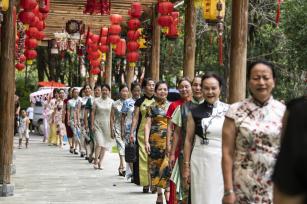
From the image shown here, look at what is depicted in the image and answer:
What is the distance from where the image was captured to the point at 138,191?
38.2 feet

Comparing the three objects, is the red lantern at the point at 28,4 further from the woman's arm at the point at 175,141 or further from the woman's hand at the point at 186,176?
the woman's hand at the point at 186,176

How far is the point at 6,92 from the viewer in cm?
1070

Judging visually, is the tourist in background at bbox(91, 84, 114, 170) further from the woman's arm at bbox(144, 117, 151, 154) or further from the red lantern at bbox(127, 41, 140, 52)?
the woman's arm at bbox(144, 117, 151, 154)

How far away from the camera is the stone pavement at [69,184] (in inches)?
416

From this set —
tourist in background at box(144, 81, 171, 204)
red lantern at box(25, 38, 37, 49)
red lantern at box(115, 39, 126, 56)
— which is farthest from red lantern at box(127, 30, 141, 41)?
tourist in background at box(144, 81, 171, 204)

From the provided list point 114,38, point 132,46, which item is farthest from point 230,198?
point 114,38

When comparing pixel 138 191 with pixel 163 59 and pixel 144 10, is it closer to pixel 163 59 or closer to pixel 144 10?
pixel 144 10

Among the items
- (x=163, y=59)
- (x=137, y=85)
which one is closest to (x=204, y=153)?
(x=137, y=85)

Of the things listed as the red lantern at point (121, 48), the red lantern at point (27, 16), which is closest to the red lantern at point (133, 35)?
the red lantern at point (121, 48)

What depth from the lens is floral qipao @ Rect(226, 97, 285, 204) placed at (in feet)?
16.2

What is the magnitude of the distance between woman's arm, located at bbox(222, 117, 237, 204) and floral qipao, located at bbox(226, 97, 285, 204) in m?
0.03

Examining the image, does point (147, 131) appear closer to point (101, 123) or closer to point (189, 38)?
point (189, 38)

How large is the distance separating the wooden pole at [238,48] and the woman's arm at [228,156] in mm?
6077

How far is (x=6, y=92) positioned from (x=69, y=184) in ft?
7.96
